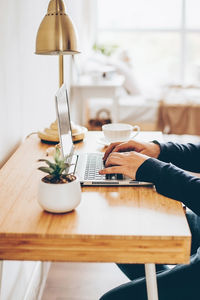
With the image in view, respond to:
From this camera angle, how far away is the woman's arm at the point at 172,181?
3.79 ft

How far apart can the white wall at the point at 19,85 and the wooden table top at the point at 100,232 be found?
0.48 meters

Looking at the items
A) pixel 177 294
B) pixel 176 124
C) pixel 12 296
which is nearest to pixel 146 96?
pixel 176 124

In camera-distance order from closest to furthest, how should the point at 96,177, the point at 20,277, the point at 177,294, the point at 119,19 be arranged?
the point at 177,294
the point at 96,177
the point at 20,277
the point at 119,19

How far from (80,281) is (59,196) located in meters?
1.05

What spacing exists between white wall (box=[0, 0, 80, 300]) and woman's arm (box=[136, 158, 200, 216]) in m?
0.53

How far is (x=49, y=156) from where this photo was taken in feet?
5.08

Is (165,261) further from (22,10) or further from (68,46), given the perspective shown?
(22,10)

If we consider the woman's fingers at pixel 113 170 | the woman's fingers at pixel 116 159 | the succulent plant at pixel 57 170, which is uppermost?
the succulent plant at pixel 57 170

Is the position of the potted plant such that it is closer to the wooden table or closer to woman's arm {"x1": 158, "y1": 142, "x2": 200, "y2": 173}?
the wooden table

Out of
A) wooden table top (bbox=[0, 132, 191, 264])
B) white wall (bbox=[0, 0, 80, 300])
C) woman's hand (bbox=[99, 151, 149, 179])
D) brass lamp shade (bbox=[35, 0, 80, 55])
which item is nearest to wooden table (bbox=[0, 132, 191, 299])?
wooden table top (bbox=[0, 132, 191, 264])

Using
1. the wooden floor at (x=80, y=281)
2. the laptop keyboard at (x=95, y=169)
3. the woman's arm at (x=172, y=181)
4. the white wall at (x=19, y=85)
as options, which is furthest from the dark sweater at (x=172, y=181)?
the wooden floor at (x=80, y=281)

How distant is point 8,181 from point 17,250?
0.36 metres

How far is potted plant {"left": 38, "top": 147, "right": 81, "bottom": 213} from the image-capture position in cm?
104

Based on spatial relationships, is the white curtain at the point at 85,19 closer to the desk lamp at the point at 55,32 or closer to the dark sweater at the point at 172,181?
the desk lamp at the point at 55,32
